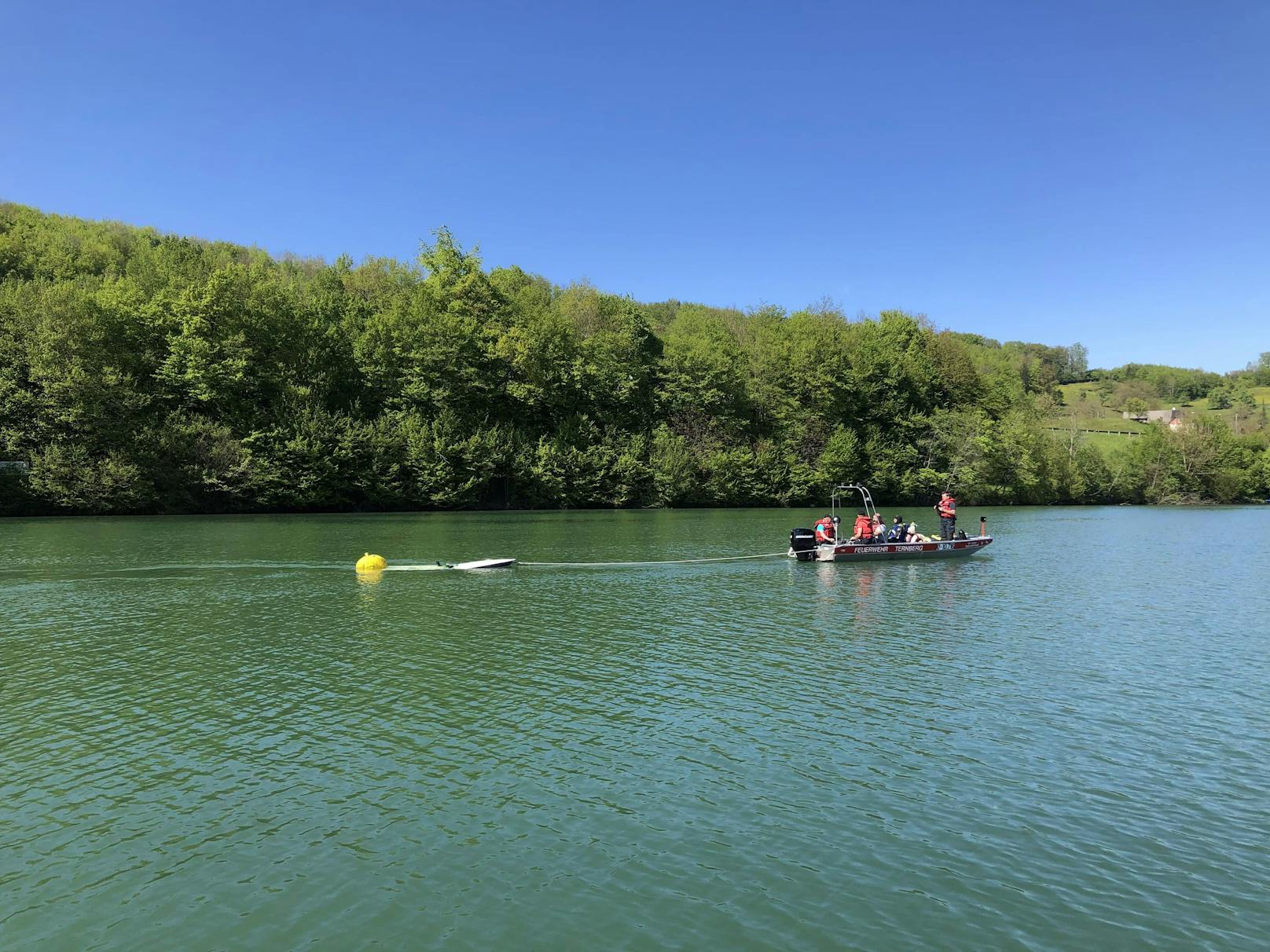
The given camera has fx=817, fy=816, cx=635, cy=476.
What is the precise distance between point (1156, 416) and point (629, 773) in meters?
168

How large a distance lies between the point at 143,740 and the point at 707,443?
81642 mm

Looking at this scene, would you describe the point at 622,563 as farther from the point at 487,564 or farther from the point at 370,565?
the point at 370,565

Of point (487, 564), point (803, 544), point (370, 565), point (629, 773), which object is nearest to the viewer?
point (629, 773)

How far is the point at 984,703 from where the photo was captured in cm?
1639

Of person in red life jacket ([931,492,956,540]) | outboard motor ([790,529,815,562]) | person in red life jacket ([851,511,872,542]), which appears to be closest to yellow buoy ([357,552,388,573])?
outboard motor ([790,529,815,562])

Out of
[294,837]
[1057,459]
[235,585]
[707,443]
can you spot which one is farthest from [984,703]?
[1057,459]

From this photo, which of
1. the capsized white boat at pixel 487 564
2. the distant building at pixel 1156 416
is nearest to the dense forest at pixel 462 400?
the distant building at pixel 1156 416

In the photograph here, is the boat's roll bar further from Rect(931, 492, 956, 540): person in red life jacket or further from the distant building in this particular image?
the distant building

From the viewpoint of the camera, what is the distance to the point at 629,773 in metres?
12.7

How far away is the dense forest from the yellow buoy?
39.8 metres

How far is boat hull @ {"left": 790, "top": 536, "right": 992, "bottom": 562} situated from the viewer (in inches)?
1555

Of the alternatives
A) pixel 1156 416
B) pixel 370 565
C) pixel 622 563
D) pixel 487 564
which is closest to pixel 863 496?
pixel 622 563

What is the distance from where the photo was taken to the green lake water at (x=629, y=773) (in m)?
8.70

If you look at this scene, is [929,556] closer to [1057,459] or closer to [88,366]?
[88,366]
